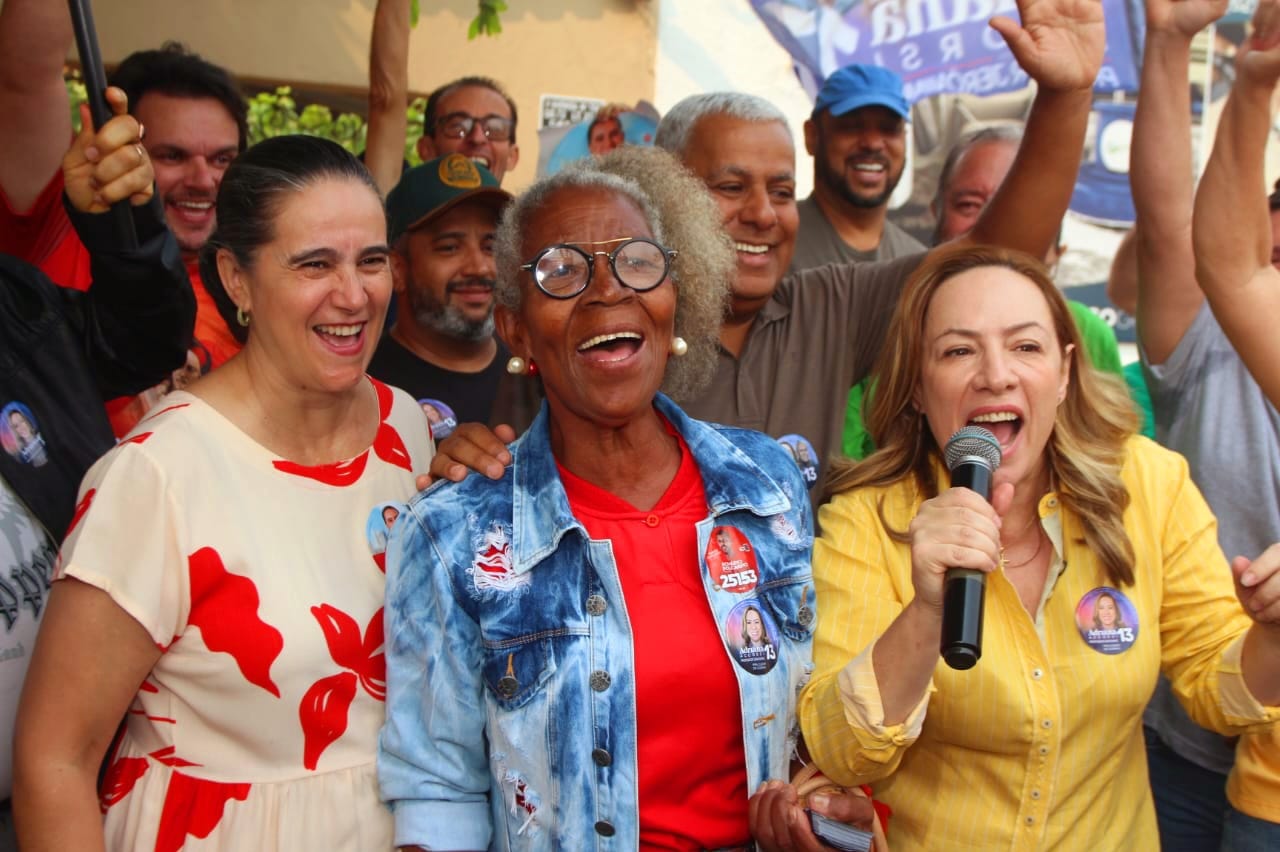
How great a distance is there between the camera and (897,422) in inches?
111

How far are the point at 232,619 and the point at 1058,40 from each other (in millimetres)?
2435

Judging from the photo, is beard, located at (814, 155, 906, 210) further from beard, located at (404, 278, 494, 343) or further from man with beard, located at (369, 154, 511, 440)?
beard, located at (404, 278, 494, 343)

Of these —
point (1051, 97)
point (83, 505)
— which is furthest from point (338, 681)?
point (1051, 97)

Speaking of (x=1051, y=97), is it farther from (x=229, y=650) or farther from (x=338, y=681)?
(x=229, y=650)

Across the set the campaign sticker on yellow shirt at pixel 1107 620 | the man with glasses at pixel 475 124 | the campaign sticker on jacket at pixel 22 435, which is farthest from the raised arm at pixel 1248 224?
the man with glasses at pixel 475 124

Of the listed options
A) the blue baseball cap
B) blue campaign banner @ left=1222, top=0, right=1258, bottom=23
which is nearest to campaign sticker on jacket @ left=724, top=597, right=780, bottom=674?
the blue baseball cap

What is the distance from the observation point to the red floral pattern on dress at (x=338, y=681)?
7.61ft

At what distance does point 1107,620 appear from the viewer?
2.52 metres

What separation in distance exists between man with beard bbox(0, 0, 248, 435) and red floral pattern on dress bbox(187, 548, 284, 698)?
2.70 ft

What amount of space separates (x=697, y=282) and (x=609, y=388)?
483 mm

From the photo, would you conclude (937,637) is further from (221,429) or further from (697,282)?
(221,429)

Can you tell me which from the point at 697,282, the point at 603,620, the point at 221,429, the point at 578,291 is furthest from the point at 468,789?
the point at 697,282

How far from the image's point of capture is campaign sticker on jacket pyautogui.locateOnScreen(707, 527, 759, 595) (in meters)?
2.38

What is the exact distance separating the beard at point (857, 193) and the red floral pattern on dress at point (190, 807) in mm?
3540
